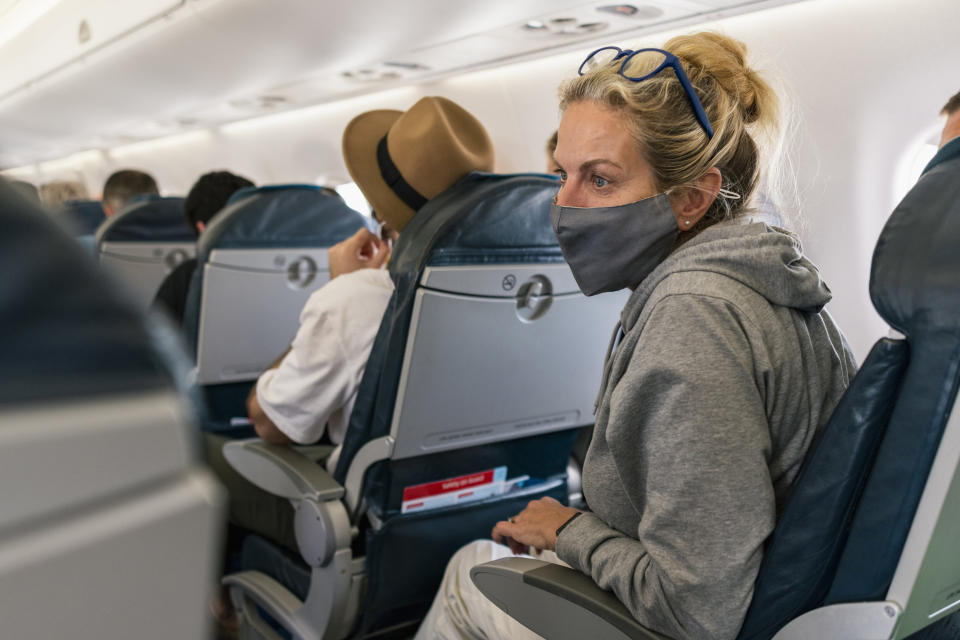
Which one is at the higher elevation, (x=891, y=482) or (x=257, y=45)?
(x=257, y=45)

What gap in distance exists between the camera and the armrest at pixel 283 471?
208 cm

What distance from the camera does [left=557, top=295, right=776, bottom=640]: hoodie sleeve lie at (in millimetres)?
1123

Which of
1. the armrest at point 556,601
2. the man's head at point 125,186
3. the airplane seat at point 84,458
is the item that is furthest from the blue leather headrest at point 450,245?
the man's head at point 125,186

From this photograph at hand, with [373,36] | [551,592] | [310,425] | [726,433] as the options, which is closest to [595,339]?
[310,425]

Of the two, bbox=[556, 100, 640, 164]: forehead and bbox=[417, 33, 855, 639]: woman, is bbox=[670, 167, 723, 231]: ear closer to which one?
bbox=[417, 33, 855, 639]: woman

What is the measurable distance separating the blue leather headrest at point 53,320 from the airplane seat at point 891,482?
100 centimetres

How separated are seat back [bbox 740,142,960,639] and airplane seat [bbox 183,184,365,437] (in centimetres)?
247

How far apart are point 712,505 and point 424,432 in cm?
105

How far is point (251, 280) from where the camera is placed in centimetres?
321

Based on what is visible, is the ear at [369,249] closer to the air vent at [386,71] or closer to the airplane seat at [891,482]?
the airplane seat at [891,482]

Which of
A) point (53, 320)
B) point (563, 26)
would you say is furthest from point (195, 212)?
point (53, 320)

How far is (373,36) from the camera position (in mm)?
4094

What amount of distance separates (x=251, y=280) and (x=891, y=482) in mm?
2639

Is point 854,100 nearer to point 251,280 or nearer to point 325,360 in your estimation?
point 325,360
